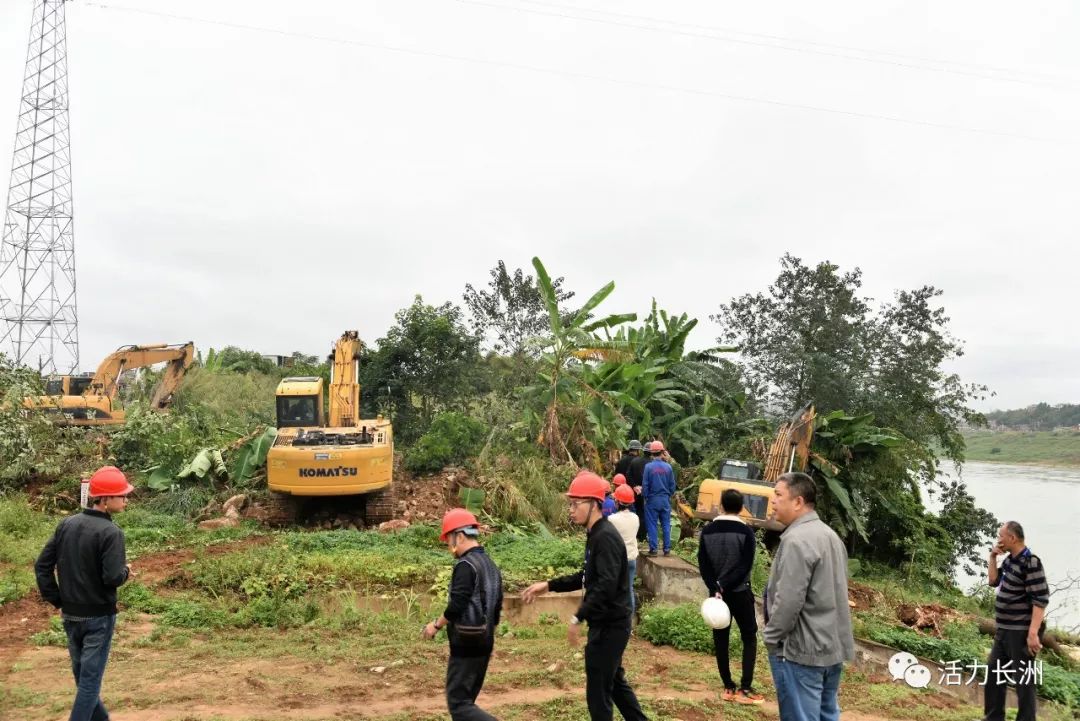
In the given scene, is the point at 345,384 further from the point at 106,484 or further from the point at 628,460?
the point at 106,484

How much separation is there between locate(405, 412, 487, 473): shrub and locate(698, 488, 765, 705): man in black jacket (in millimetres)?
9946

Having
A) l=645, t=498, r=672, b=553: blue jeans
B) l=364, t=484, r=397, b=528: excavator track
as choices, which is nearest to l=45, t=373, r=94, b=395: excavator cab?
l=364, t=484, r=397, b=528: excavator track

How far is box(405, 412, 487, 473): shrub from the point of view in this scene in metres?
15.4

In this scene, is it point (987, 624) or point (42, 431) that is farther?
point (42, 431)

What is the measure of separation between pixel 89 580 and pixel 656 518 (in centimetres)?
621

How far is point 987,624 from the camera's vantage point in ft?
33.3

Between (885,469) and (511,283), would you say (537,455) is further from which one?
(511,283)

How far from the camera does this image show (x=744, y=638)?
5930 mm

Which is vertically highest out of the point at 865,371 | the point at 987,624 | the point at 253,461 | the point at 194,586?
the point at 865,371

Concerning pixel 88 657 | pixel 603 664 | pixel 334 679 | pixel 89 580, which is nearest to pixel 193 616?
pixel 334 679

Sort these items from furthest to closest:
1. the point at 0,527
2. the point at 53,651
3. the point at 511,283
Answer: the point at 511,283 → the point at 0,527 → the point at 53,651

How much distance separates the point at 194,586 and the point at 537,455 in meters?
7.22

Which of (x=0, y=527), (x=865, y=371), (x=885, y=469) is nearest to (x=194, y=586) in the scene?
(x=0, y=527)

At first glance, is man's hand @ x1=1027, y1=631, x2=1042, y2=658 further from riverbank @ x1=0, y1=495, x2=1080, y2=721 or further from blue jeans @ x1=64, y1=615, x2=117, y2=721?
blue jeans @ x1=64, y1=615, x2=117, y2=721
